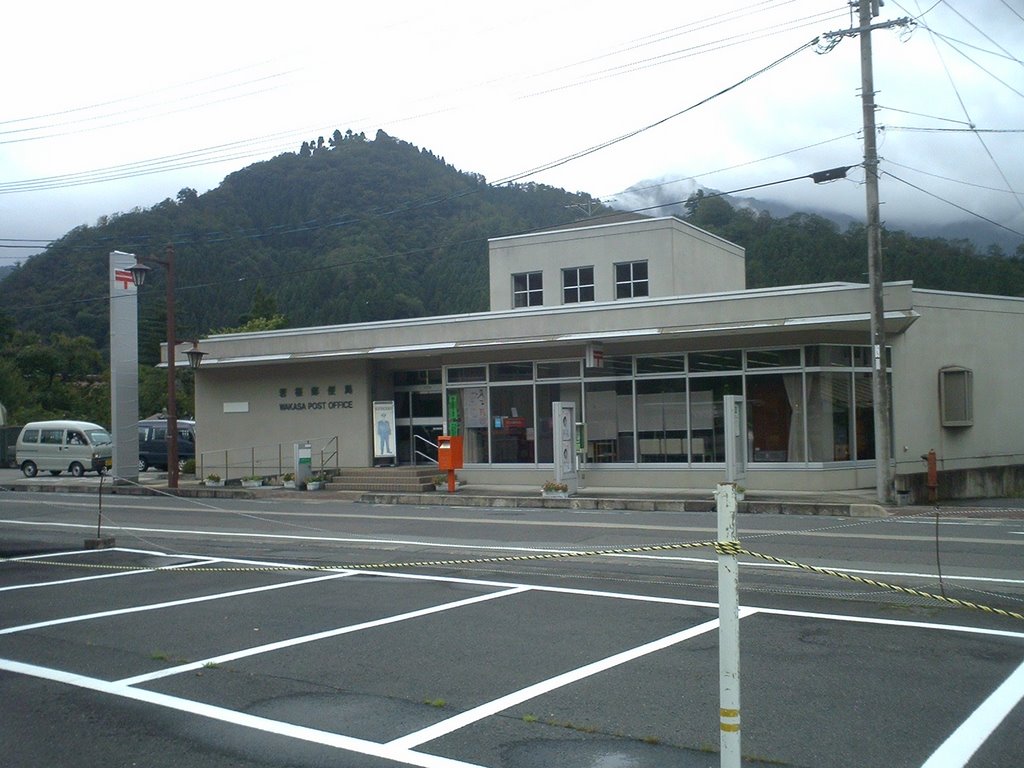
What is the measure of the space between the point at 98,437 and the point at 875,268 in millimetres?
29472

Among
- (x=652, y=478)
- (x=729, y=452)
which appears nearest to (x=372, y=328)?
(x=652, y=478)

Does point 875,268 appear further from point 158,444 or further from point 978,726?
point 158,444

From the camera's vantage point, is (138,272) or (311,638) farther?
(138,272)

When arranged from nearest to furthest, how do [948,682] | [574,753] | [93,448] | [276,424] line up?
[574,753], [948,682], [276,424], [93,448]

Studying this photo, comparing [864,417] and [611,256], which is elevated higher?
[611,256]

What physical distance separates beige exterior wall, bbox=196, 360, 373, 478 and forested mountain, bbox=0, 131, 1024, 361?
23.7 metres

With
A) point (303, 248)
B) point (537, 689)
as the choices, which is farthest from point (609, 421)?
point (303, 248)

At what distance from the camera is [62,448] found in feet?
124

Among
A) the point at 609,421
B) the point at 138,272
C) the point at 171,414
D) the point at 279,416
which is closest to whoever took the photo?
→ the point at 609,421

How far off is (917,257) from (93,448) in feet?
129

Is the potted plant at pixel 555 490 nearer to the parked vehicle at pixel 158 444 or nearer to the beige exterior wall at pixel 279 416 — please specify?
the beige exterior wall at pixel 279 416

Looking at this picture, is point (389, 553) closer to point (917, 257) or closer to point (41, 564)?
point (41, 564)

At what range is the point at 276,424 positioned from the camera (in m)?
31.9

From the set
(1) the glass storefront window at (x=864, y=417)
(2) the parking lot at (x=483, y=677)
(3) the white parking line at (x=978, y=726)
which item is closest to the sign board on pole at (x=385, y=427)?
(1) the glass storefront window at (x=864, y=417)
